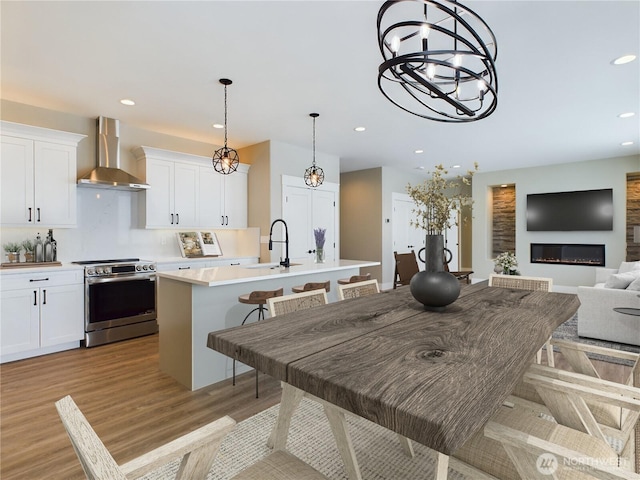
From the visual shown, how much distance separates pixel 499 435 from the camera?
3.14ft

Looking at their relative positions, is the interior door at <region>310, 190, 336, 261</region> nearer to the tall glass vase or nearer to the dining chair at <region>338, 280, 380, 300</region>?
the dining chair at <region>338, 280, 380, 300</region>

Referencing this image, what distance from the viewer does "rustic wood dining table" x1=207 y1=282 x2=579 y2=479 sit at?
32.6 inches

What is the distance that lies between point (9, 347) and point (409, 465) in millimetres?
3828

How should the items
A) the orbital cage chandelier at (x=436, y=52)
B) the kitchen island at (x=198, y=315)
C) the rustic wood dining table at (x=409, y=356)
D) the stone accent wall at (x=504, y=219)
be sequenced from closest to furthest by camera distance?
the rustic wood dining table at (x=409, y=356)
the orbital cage chandelier at (x=436, y=52)
the kitchen island at (x=198, y=315)
the stone accent wall at (x=504, y=219)

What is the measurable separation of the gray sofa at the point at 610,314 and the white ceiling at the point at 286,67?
2072 mm

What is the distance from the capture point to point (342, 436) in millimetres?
1463

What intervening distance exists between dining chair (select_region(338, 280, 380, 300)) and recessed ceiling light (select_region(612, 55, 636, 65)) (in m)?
2.83

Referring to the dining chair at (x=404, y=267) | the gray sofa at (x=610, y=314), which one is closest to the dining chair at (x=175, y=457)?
the gray sofa at (x=610, y=314)

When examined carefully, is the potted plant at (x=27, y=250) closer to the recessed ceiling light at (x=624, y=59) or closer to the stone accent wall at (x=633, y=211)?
the recessed ceiling light at (x=624, y=59)

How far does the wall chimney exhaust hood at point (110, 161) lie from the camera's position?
13.9ft

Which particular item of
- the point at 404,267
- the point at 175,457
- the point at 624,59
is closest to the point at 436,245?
the point at 175,457

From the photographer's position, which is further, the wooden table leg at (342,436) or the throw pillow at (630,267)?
the throw pillow at (630,267)

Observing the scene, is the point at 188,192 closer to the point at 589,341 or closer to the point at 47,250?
the point at 47,250

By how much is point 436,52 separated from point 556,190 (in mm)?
7420
